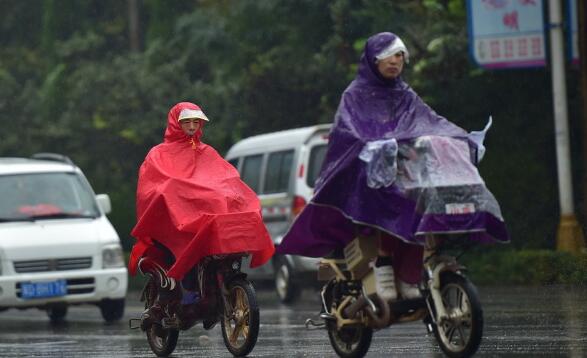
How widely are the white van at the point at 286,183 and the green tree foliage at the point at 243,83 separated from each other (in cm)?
327

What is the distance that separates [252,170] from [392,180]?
12178 millimetres

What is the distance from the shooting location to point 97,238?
1659 cm

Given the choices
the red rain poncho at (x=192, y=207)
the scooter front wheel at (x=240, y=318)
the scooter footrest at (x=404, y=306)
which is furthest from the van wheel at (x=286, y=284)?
the scooter footrest at (x=404, y=306)

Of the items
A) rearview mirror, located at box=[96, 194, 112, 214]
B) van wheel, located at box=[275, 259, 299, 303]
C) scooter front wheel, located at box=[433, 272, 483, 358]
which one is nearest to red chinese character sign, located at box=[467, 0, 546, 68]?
van wheel, located at box=[275, 259, 299, 303]

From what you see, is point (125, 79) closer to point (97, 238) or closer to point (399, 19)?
point (399, 19)

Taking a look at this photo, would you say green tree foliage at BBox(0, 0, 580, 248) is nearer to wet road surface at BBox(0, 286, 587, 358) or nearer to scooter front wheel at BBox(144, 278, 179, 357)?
wet road surface at BBox(0, 286, 587, 358)

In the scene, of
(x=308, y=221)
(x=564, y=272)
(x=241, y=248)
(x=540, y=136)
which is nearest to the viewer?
(x=308, y=221)

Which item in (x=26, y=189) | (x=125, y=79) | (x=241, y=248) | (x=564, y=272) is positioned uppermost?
(x=241, y=248)

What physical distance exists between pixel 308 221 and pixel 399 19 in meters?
18.1

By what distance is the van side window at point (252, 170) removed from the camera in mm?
20688

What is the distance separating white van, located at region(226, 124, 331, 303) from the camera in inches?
743

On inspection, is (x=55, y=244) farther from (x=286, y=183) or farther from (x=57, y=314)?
(x=286, y=183)

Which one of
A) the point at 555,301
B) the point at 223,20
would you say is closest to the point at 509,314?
the point at 555,301

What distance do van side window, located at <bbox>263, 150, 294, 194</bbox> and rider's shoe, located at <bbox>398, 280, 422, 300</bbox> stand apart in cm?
1022
